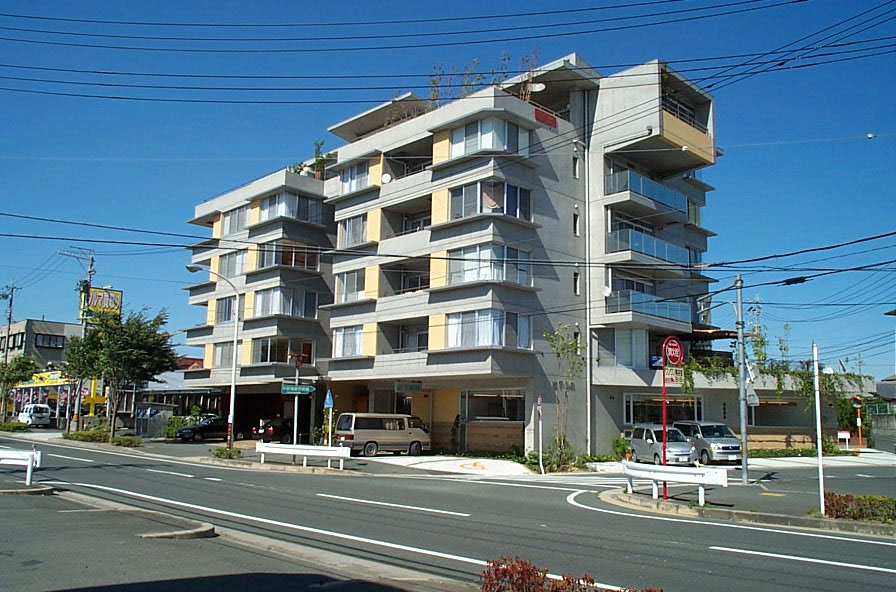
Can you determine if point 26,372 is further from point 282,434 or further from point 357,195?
point 357,195

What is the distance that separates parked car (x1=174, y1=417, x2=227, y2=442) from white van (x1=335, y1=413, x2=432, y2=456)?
15.5 m

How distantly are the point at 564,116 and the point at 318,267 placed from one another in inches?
684

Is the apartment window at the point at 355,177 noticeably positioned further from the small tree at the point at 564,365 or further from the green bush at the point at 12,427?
the green bush at the point at 12,427

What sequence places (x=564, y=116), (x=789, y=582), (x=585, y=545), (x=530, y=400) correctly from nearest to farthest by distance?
(x=789, y=582), (x=585, y=545), (x=530, y=400), (x=564, y=116)

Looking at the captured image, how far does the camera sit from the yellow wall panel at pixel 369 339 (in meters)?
39.8

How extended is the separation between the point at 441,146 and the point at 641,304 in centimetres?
1240

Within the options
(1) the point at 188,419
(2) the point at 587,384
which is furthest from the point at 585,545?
(1) the point at 188,419

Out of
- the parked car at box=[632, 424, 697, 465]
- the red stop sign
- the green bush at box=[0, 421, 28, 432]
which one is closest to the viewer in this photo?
the red stop sign

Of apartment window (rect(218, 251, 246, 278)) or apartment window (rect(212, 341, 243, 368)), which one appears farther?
apartment window (rect(218, 251, 246, 278))

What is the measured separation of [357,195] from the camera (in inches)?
1671

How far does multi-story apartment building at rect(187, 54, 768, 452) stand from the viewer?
1369 inches

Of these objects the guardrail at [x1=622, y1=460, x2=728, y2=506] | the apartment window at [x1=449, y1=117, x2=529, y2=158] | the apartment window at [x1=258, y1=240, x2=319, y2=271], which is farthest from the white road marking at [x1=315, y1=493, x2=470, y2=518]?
the apartment window at [x1=258, y1=240, x2=319, y2=271]

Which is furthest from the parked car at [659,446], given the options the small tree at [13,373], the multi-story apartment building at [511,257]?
the small tree at [13,373]

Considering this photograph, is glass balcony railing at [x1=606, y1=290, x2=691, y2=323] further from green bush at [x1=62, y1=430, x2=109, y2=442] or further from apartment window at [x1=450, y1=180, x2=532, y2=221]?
green bush at [x1=62, y1=430, x2=109, y2=442]
